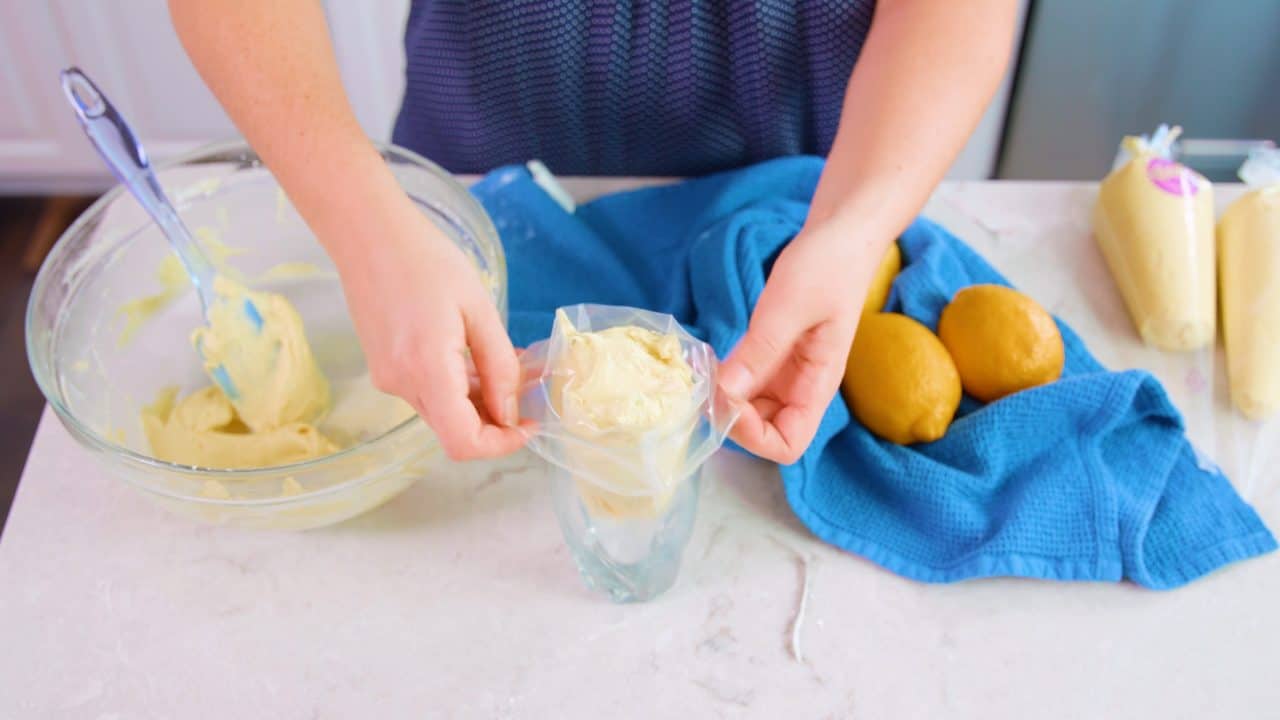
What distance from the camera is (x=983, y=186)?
1.04 metres

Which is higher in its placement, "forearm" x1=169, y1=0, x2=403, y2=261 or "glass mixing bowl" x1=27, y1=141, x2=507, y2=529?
"forearm" x1=169, y1=0, x2=403, y2=261

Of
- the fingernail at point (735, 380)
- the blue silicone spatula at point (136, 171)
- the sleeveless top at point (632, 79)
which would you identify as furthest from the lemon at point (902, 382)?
the blue silicone spatula at point (136, 171)

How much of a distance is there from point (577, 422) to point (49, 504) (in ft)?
1.61

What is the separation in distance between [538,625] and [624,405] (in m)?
0.22

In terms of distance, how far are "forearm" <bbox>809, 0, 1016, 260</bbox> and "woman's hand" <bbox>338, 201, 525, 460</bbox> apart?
26 cm

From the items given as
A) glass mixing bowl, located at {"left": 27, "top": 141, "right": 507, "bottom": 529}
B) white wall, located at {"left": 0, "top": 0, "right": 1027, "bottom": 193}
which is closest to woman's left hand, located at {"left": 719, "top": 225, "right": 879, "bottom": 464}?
glass mixing bowl, located at {"left": 27, "top": 141, "right": 507, "bottom": 529}

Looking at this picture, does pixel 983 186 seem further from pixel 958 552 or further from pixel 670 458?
pixel 670 458

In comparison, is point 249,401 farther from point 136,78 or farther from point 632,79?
point 136,78

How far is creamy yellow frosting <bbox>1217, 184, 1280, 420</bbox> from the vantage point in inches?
32.2

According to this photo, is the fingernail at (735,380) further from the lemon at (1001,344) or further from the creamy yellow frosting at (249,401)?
→ the creamy yellow frosting at (249,401)

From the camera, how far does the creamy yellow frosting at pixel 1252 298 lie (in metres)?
0.82

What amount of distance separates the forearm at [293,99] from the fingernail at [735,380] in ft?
0.83

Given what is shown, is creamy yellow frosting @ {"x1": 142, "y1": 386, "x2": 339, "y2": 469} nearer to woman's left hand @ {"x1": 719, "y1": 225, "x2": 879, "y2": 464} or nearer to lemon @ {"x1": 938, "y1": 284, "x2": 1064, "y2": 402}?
woman's left hand @ {"x1": 719, "y1": 225, "x2": 879, "y2": 464}

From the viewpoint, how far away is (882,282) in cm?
87
